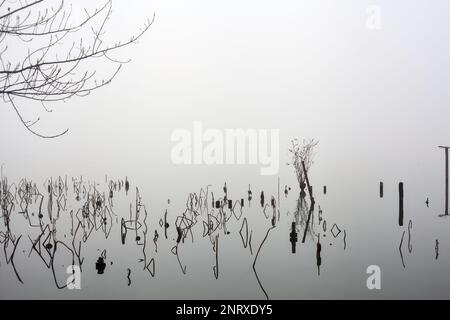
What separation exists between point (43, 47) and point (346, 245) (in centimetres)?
192

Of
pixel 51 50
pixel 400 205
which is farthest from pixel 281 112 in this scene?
pixel 51 50

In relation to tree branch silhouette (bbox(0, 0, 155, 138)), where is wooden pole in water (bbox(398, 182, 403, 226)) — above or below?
below

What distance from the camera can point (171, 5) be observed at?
244 centimetres

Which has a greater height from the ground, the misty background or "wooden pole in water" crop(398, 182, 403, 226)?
the misty background

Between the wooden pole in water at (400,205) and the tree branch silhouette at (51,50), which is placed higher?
the tree branch silhouette at (51,50)

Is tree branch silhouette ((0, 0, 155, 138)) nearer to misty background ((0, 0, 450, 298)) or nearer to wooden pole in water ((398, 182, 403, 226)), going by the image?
misty background ((0, 0, 450, 298))

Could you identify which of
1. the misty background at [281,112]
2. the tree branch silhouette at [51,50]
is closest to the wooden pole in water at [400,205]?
the misty background at [281,112]

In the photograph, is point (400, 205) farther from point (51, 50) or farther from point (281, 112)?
point (51, 50)

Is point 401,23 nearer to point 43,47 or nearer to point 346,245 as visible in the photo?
point 346,245

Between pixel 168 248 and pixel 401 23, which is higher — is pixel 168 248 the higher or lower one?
the lower one

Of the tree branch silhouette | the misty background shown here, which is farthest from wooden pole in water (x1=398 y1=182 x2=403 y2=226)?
the tree branch silhouette

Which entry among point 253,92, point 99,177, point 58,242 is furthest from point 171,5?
point 58,242

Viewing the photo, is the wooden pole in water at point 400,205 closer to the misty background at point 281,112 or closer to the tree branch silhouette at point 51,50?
the misty background at point 281,112
